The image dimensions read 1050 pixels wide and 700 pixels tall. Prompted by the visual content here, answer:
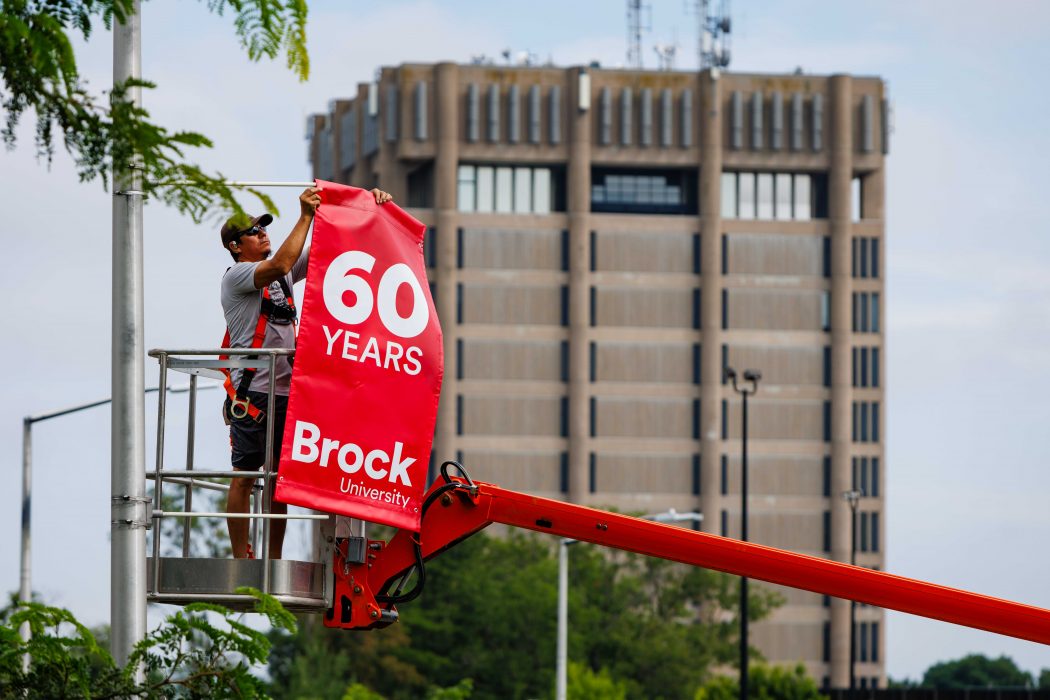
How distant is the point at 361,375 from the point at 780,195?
117 metres

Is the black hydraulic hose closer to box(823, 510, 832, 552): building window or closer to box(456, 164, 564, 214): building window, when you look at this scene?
box(456, 164, 564, 214): building window

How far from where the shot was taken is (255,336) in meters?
10.4

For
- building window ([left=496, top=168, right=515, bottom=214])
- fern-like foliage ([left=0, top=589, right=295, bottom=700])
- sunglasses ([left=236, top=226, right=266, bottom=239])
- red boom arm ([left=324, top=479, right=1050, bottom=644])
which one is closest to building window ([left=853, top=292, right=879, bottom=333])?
building window ([left=496, top=168, right=515, bottom=214])

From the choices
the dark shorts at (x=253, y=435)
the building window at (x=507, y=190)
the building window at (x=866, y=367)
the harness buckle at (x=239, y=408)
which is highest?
the building window at (x=507, y=190)

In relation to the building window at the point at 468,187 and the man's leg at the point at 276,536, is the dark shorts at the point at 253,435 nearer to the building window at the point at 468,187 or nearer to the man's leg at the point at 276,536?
the man's leg at the point at 276,536

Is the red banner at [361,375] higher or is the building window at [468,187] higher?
the building window at [468,187]

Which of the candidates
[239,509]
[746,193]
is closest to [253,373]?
[239,509]

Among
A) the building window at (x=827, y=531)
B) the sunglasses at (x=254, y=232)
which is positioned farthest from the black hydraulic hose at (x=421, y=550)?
the building window at (x=827, y=531)

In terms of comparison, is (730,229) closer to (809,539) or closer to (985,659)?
(809,539)

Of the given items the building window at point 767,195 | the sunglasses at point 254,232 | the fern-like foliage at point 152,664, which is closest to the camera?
the fern-like foliage at point 152,664

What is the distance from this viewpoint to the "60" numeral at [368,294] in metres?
9.86

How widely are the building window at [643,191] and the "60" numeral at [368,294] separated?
114689 millimetres

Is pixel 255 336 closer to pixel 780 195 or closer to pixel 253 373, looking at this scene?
pixel 253 373

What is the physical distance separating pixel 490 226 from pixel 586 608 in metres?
27.8
